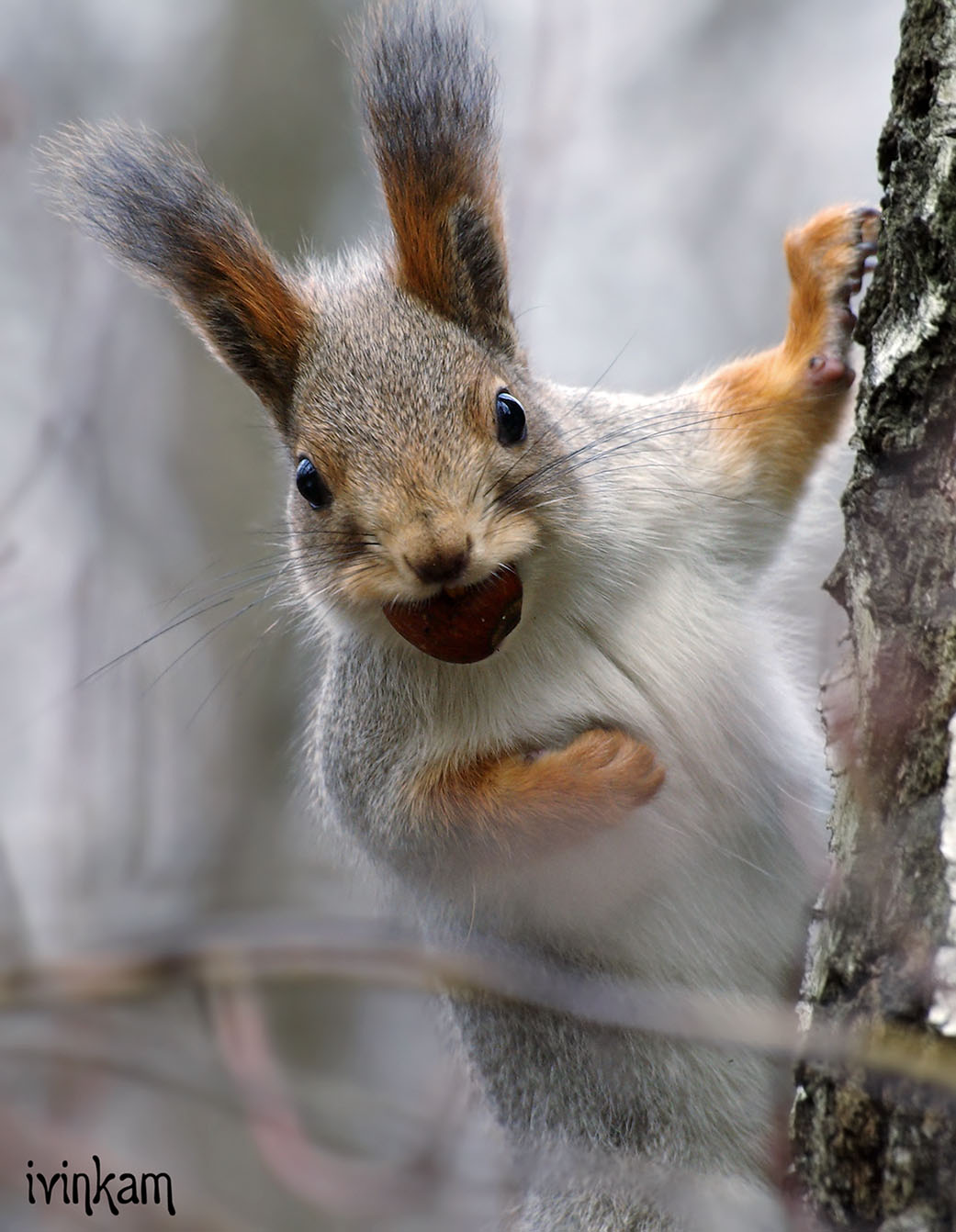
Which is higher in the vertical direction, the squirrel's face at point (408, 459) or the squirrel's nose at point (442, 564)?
the squirrel's face at point (408, 459)

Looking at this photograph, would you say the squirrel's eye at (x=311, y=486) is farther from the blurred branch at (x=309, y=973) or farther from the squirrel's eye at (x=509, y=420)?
the blurred branch at (x=309, y=973)

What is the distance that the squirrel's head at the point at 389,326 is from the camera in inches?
92.7

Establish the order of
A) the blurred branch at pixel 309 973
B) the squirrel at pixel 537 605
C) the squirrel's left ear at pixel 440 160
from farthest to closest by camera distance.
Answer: the squirrel's left ear at pixel 440 160 < the squirrel at pixel 537 605 < the blurred branch at pixel 309 973

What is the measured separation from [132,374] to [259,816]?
7.42ft

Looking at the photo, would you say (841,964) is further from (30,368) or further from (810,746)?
(30,368)

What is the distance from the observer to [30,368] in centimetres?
552

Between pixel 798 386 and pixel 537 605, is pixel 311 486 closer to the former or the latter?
pixel 537 605

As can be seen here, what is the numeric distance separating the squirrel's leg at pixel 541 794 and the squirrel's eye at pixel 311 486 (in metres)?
0.60

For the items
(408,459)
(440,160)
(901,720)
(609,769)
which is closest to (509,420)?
(408,459)

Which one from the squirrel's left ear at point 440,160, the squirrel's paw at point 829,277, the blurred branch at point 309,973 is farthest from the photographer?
the squirrel's paw at point 829,277

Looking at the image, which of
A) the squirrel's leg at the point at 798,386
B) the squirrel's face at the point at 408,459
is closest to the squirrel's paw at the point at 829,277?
the squirrel's leg at the point at 798,386

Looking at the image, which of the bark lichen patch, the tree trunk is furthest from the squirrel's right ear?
the bark lichen patch

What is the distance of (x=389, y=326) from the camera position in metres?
2.67

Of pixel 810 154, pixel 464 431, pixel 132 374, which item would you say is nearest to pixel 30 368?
pixel 132 374
